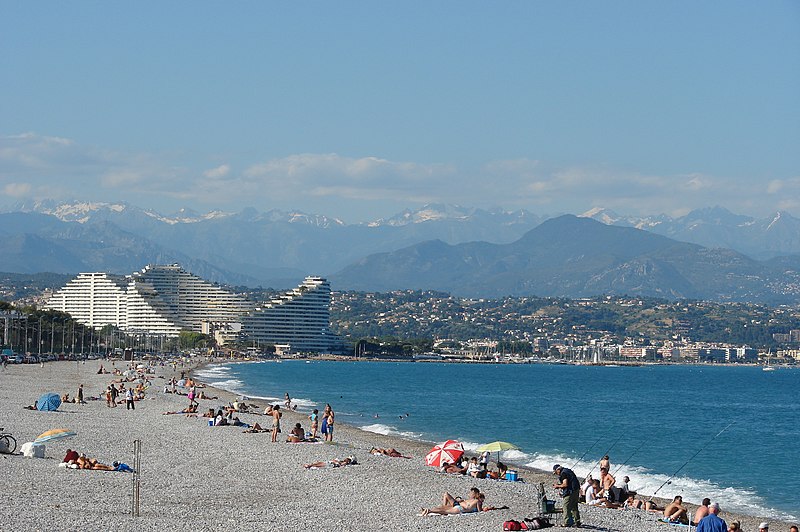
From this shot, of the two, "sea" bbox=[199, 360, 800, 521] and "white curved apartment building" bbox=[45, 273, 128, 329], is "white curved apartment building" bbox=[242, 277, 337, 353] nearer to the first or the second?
"white curved apartment building" bbox=[45, 273, 128, 329]

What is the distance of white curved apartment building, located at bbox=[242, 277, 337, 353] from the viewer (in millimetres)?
187375

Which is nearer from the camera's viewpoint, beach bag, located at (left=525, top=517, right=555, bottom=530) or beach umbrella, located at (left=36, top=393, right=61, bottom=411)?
beach bag, located at (left=525, top=517, right=555, bottom=530)

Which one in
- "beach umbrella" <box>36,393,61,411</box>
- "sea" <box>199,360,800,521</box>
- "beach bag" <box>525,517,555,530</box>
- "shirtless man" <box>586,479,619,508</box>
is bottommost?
"sea" <box>199,360,800,521</box>

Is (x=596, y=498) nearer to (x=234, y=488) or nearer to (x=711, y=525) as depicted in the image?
(x=711, y=525)

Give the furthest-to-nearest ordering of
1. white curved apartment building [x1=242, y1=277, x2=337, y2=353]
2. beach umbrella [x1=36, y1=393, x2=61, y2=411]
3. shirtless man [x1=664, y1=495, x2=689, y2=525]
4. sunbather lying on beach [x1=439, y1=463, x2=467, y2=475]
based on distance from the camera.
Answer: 1. white curved apartment building [x1=242, y1=277, x2=337, y2=353]
2. beach umbrella [x1=36, y1=393, x2=61, y2=411]
3. sunbather lying on beach [x1=439, y1=463, x2=467, y2=475]
4. shirtless man [x1=664, y1=495, x2=689, y2=525]

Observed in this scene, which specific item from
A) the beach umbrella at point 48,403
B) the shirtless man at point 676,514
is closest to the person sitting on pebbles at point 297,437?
the beach umbrella at point 48,403

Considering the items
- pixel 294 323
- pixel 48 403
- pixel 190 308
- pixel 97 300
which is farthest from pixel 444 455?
pixel 190 308

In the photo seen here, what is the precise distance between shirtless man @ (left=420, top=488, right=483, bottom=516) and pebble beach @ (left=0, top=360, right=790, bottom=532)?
7.5 inches

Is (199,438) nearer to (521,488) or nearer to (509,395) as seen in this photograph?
(521,488)

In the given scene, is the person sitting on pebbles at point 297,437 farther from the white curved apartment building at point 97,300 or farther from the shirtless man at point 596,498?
the white curved apartment building at point 97,300

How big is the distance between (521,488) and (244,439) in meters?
10.8

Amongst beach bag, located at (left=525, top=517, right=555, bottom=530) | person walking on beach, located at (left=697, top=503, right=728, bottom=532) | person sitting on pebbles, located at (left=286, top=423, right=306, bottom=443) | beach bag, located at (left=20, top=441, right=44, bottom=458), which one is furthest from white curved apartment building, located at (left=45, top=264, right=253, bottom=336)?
person walking on beach, located at (left=697, top=503, right=728, bottom=532)

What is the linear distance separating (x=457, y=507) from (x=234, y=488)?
14.8ft

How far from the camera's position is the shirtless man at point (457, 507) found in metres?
19.9
